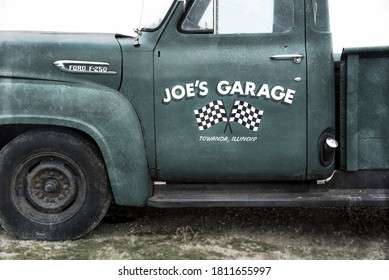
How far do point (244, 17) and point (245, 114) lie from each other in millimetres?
669

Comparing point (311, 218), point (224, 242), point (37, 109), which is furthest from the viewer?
point (311, 218)

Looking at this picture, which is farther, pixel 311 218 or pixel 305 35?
pixel 311 218

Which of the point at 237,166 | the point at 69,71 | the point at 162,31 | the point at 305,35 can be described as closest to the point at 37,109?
the point at 69,71

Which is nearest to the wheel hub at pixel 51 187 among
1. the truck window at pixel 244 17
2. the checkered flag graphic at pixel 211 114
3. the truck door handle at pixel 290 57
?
the checkered flag graphic at pixel 211 114

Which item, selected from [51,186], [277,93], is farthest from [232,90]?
[51,186]

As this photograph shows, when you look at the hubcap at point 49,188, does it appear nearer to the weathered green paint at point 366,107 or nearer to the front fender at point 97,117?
the front fender at point 97,117

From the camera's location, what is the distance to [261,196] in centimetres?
401

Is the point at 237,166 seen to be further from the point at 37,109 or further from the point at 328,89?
the point at 37,109

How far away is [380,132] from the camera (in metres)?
4.02

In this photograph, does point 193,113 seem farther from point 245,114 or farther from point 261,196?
point 261,196

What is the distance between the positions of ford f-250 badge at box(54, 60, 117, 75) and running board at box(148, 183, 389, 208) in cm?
90

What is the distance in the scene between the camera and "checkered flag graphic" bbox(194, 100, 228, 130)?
3951 mm

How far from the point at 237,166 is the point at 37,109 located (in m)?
1.41

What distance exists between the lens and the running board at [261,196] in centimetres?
394
